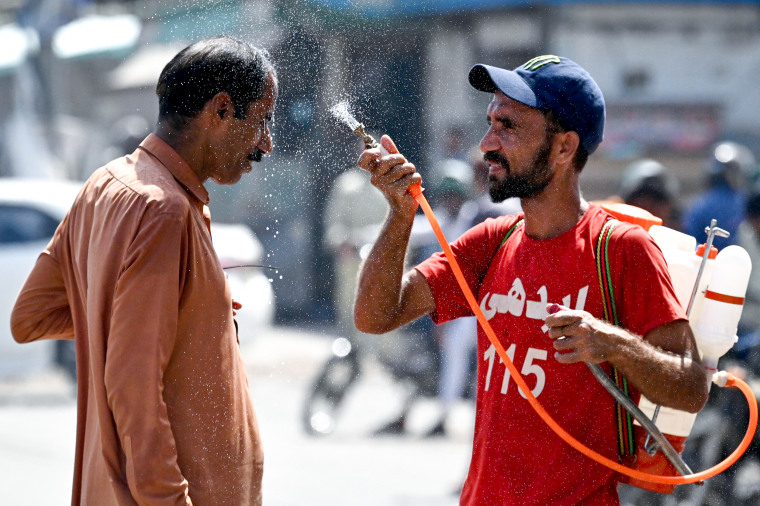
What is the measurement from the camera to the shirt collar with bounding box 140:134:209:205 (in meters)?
2.39

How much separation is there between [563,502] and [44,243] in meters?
6.52

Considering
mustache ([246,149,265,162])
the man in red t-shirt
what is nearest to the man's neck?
the man in red t-shirt

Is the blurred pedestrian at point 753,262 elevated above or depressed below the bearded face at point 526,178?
below

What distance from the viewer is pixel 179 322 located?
228 cm

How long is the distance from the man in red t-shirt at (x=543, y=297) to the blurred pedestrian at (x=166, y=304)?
42 cm

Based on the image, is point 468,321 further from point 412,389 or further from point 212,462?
point 212,462

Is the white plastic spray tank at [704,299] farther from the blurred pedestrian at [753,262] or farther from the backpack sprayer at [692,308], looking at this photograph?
the blurred pedestrian at [753,262]

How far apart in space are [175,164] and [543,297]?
37.8 inches

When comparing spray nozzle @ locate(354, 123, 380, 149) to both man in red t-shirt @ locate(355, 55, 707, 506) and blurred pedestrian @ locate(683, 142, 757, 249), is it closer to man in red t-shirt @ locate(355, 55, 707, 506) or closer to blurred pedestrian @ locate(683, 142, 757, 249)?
man in red t-shirt @ locate(355, 55, 707, 506)

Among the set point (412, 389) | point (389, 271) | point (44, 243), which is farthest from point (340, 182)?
point (389, 271)

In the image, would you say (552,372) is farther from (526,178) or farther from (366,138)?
(366,138)

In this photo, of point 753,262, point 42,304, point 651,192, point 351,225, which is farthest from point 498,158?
point 351,225

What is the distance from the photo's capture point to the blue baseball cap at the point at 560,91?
2.61 metres

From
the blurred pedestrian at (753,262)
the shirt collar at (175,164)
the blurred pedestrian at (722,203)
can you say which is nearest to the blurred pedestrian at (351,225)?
the blurred pedestrian at (722,203)
